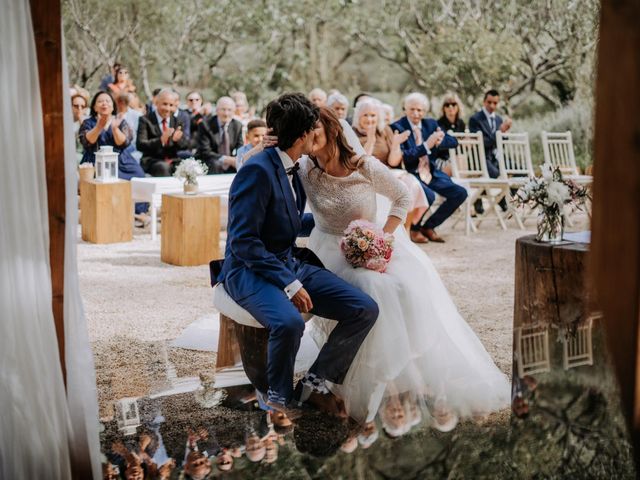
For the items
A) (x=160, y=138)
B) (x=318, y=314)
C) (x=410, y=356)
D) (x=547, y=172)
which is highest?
(x=547, y=172)

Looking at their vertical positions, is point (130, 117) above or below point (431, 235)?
above

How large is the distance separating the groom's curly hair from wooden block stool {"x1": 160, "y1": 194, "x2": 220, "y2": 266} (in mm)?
4236

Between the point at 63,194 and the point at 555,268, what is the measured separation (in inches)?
97.3

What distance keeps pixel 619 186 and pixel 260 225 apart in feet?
7.61

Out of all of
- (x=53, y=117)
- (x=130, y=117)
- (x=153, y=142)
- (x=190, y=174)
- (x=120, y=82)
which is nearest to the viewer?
(x=53, y=117)

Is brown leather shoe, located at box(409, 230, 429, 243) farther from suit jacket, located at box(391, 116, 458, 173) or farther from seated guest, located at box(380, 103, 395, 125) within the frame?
seated guest, located at box(380, 103, 395, 125)

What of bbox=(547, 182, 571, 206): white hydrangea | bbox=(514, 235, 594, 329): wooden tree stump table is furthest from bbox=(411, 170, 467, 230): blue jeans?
bbox=(514, 235, 594, 329): wooden tree stump table

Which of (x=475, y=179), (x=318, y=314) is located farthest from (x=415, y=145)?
(x=318, y=314)

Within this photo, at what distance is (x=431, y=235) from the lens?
32.4 ft

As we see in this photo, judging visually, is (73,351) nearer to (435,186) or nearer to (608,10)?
(608,10)

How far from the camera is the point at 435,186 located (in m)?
9.84

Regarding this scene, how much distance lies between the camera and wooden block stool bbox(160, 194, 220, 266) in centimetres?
832

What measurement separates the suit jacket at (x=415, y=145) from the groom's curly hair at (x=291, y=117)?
540cm

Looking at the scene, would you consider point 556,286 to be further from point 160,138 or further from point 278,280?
point 160,138
